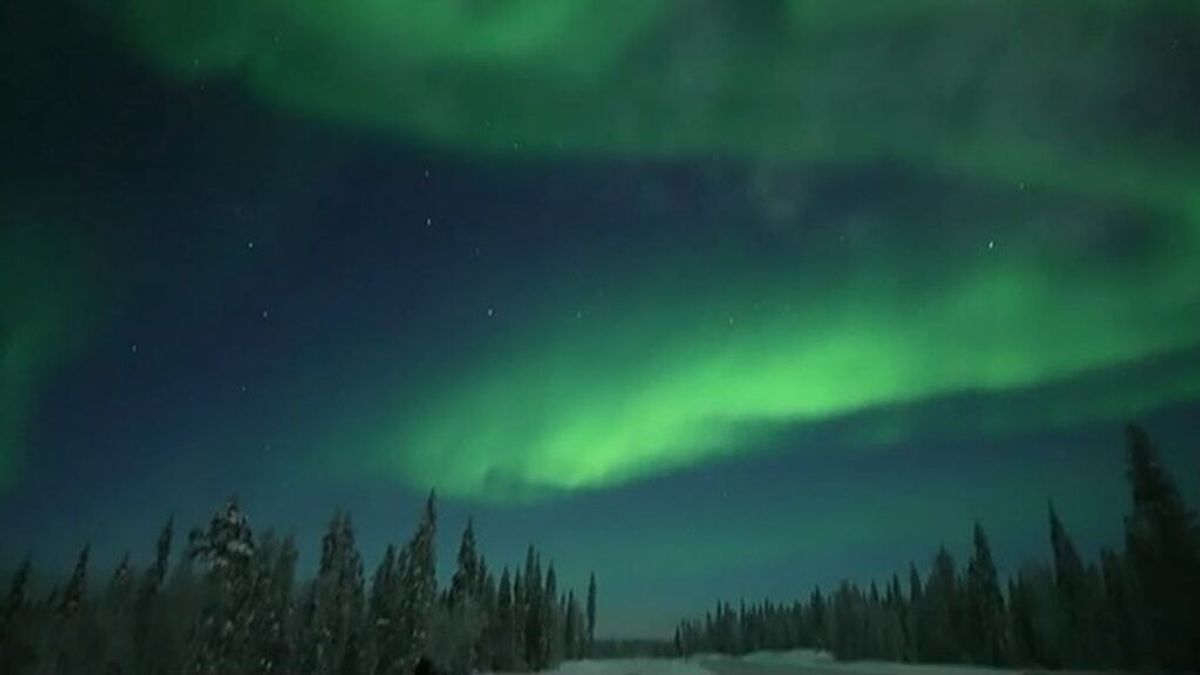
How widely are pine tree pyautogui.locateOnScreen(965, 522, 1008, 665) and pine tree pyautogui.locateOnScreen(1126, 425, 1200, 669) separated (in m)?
20.1

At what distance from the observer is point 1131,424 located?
22109 mm

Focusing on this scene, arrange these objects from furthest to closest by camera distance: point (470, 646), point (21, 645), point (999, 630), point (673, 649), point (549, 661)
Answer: point (673, 649) < point (549, 661) < point (999, 630) < point (470, 646) < point (21, 645)

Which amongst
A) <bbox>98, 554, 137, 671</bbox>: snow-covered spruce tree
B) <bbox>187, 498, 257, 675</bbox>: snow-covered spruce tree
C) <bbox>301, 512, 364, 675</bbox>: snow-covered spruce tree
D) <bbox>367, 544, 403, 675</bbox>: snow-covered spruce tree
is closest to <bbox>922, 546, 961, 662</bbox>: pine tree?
<bbox>367, 544, 403, 675</bbox>: snow-covered spruce tree

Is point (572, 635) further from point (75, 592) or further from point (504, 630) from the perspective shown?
point (75, 592)

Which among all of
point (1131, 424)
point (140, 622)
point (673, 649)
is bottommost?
point (673, 649)

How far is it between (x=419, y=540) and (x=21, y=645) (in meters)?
13.3

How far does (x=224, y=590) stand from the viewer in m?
32.9

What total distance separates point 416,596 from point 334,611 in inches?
337

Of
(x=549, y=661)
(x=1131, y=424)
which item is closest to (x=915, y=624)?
(x=549, y=661)

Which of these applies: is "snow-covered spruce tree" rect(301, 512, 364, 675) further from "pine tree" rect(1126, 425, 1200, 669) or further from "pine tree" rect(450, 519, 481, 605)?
"pine tree" rect(1126, 425, 1200, 669)

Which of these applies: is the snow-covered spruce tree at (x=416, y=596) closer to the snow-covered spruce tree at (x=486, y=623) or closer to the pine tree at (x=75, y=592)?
the snow-covered spruce tree at (x=486, y=623)

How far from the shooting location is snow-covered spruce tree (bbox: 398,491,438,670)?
111ft

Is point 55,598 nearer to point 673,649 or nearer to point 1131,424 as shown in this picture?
point 1131,424

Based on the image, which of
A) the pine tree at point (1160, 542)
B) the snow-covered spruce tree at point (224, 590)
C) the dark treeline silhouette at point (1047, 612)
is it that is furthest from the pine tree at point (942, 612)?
the snow-covered spruce tree at point (224, 590)
